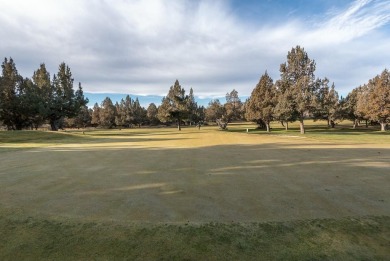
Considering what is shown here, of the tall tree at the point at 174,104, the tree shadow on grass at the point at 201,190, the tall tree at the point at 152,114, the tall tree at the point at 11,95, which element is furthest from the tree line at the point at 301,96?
the tall tree at the point at 152,114

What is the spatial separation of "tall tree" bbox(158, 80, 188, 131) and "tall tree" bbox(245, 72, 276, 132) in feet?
58.7

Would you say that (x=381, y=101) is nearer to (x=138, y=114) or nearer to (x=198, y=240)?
(x=198, y=240)

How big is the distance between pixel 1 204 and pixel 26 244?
3321 millimetres

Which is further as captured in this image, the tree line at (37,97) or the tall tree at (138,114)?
the tall tree at (138,114)

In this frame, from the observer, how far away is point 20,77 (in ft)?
196

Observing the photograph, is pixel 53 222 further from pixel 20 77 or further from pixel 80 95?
pixel 20 77

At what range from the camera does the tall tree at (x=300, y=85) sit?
161 ft

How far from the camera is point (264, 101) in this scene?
59.5 meters

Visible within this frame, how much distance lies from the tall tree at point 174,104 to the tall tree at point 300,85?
28.2 metres

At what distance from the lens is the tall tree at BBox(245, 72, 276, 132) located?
191ft

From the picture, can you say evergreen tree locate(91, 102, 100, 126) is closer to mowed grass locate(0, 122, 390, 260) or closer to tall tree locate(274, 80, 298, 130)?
tall tree locate(274, 80, 298, 130)

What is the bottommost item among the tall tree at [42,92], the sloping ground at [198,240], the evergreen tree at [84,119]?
the sloping ground at [198,240]

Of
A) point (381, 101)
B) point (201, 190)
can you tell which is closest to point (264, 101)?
point (381, 101)

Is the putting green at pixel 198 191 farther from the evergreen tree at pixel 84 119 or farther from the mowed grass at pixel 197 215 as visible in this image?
the evergreen tree at pixel 84 119
